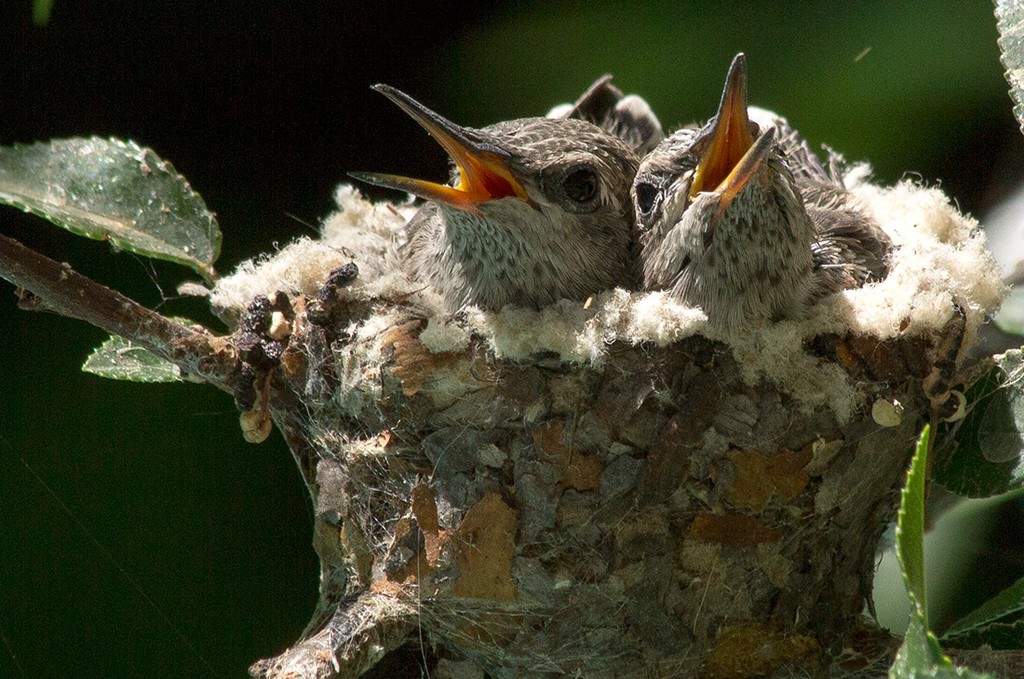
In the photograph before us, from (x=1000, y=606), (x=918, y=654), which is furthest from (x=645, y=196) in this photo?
(x=918, y=654)

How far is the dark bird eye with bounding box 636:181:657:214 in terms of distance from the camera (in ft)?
4.44

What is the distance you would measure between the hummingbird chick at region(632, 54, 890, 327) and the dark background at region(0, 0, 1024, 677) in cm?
79

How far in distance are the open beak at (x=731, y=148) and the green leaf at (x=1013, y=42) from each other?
0.24m

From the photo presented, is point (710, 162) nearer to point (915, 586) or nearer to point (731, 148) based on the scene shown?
point (731, 148)

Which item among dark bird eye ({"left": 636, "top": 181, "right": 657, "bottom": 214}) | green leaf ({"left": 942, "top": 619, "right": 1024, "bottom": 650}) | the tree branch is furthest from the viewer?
dark bird eye ({"left": 636, "top": 181, "right": 657, "bottom": 214})

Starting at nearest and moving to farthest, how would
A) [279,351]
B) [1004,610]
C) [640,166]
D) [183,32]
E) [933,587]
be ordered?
1. [1004,610]
2. [279,351]
3. [640,166]
4. [933,587]
5. [183,32]

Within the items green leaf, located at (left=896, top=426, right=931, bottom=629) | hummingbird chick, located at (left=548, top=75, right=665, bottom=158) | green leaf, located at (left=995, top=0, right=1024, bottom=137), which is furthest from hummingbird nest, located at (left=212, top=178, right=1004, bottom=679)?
hummingbird chick, located at (left=548, top=75, right=665, bottom=158)

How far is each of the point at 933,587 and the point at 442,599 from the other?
0.98 m

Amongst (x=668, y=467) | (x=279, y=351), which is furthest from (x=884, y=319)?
(x=279, y=351)

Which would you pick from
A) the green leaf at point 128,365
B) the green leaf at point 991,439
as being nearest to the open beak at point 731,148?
the green leaf at point 991,439

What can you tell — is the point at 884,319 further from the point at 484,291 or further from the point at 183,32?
the point at 183,32

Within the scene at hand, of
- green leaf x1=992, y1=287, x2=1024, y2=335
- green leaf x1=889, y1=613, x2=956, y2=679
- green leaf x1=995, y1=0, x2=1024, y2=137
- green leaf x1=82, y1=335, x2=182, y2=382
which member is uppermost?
green leaf x1=995, y1=0, x2=1024, y2=137

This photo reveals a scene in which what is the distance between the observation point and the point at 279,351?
1252 millimetres

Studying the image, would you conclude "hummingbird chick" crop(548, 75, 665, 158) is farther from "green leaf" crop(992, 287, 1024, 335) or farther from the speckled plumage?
"green leaf" crop(992, 287, 1024, 335)
